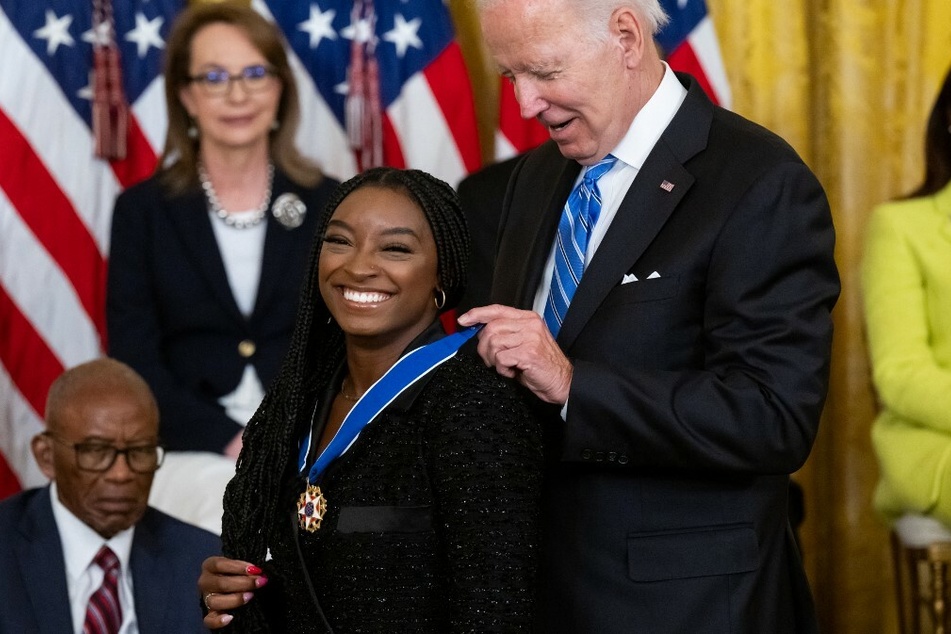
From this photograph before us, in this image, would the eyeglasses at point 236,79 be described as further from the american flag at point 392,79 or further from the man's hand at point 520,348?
the man's hand at point 520,348

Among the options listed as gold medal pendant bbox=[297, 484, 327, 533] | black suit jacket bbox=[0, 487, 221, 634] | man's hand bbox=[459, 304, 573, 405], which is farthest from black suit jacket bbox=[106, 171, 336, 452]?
man's hand bbox=[459, 304, 573, 405]

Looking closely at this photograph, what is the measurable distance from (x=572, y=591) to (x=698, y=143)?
826 mm

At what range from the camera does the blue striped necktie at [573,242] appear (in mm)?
2762

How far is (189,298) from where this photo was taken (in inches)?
182

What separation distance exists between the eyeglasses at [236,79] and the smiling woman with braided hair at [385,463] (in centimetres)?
216

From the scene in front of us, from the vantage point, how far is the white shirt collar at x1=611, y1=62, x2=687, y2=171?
276cm

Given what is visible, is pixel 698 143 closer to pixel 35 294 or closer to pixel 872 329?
pixel 872 329

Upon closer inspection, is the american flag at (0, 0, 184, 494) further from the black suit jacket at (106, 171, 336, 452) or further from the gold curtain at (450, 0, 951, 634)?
the gold curtain at (450, 0, 951, 634)

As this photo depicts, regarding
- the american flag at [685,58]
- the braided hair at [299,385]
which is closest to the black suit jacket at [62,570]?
the braided hair at [299,385]

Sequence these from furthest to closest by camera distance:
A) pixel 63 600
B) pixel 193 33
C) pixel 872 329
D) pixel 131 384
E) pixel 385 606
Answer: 1. pixel 193 33
2. pixel 872 329
3. pixel 131 384
4. pixel 63 600
5. pixel 385 606

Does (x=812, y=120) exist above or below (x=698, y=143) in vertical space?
above

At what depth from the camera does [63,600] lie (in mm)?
3383

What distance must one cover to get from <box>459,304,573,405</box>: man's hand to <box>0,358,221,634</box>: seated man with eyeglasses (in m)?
1.37

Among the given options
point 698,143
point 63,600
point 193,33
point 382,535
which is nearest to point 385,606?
point 382,535
